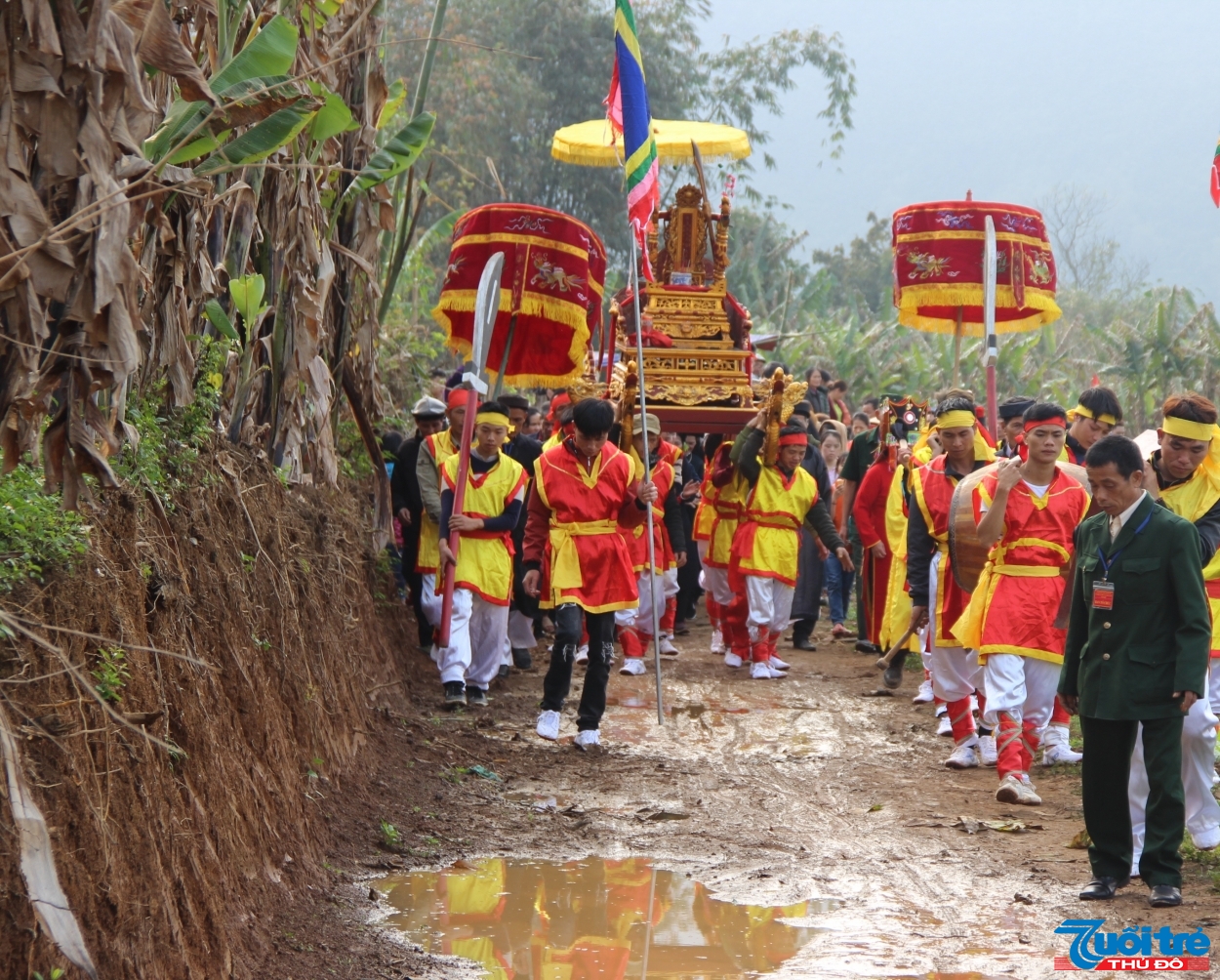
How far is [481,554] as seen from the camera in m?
8.82

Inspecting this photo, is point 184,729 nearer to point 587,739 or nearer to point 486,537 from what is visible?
point 587,739

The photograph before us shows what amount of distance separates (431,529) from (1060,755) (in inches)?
163

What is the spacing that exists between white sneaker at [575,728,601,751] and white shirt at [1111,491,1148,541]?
3.23 metres

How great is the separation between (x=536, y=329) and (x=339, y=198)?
4.23 metres

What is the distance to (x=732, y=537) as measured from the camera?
10.9 m

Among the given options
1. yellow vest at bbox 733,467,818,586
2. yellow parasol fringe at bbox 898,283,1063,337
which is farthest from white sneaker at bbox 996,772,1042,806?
yellow parasol fringe at bbox 898,283,1063,337

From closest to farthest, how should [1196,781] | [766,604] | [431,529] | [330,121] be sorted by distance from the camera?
[330,121] → [1196,781] → [431,529] → [766,604]

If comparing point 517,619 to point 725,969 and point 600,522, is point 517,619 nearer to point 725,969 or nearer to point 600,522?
point 600,522

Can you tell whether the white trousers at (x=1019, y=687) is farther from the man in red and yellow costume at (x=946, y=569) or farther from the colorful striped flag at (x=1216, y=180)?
→ the colorful striped flag at (x=1216, y=180)

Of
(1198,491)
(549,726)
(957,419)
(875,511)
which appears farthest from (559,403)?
(1198,491)

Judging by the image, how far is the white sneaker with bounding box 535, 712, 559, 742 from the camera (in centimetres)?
784

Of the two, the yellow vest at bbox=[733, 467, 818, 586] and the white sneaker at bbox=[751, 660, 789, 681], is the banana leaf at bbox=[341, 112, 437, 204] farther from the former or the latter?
the white sneaker at bbox=[751, 660, 789, 681]

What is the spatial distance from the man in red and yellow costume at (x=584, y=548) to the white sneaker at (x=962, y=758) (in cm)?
186

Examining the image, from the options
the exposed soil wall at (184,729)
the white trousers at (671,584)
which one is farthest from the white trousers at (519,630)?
the exposed soil wall at (184,729)
